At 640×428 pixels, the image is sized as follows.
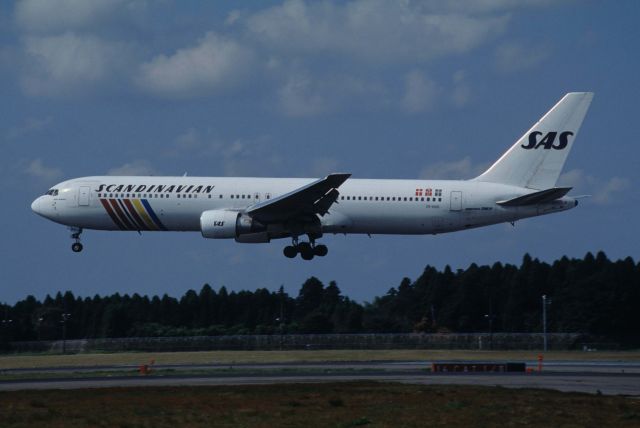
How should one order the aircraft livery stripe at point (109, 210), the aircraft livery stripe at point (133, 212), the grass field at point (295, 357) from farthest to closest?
the grass field at point (295, 357)
the aircraft livery stripe at point (109, 210)
the aircraft livery stripe at point (133, 212)

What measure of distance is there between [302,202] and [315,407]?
21.3m

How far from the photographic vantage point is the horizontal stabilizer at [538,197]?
190 feet

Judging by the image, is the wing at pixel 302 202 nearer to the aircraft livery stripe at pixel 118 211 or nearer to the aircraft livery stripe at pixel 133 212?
the aircraft livery stripe at pixel 133 212

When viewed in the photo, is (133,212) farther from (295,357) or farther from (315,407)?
(315,407)

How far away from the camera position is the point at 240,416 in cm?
3588

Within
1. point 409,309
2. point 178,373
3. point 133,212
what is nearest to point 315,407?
point 178,373

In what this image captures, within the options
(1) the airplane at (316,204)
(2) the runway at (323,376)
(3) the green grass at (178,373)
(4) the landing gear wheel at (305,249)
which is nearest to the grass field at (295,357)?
(2) the runway at (323,376)

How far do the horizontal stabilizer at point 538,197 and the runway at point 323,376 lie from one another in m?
8.33

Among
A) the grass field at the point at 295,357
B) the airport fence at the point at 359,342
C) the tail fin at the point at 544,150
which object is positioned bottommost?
the grass field at the point at 295,357

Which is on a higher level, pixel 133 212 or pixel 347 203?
pixel 347 203

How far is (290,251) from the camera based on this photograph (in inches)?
2442

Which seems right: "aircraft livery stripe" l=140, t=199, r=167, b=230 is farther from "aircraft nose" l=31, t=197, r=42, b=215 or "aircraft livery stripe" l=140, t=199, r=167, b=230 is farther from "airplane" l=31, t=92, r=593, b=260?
"aircraft nose" l=31, t=197, r=42, b=215

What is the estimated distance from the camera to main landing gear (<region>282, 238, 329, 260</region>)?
61844 millimetres

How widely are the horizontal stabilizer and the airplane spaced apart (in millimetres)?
51
